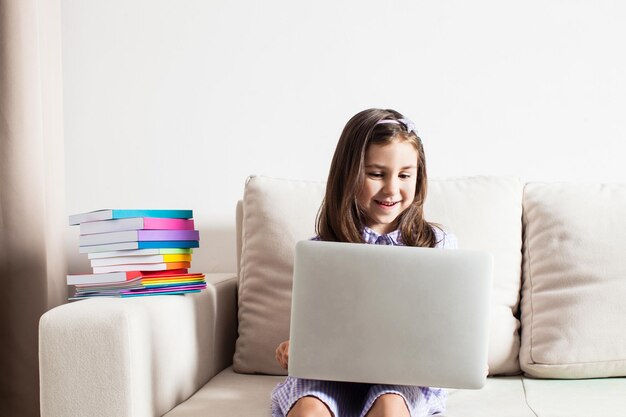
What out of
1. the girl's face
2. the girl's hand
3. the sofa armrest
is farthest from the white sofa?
the girl's face

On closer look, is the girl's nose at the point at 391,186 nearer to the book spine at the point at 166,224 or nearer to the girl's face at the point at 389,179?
the girl's face at the point at 389,179

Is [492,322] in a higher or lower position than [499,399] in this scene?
higher

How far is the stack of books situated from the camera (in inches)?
63.2

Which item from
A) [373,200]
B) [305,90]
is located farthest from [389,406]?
[305,90]

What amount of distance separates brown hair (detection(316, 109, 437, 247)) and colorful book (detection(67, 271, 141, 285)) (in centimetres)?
43

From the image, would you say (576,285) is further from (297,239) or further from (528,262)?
(297,239)

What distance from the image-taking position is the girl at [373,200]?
1.45 metres

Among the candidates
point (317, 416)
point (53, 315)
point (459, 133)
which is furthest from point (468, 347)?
point (459, 133)

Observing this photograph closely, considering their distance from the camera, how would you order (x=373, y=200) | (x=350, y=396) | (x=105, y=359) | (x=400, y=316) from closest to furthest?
(x=400, y=316) → (x=105, y=359) → (x=350, y=396) → (x=373, y=200)

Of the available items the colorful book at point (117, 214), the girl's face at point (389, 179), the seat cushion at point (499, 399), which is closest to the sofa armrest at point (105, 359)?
the seat cushion at point (499, 399)

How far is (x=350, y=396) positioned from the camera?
147cm

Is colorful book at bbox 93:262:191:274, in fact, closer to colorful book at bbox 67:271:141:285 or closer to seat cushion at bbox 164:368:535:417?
colorful book at bbox 67:271:141:285

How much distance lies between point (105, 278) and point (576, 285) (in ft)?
3.55

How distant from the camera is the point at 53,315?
4.39 feet
